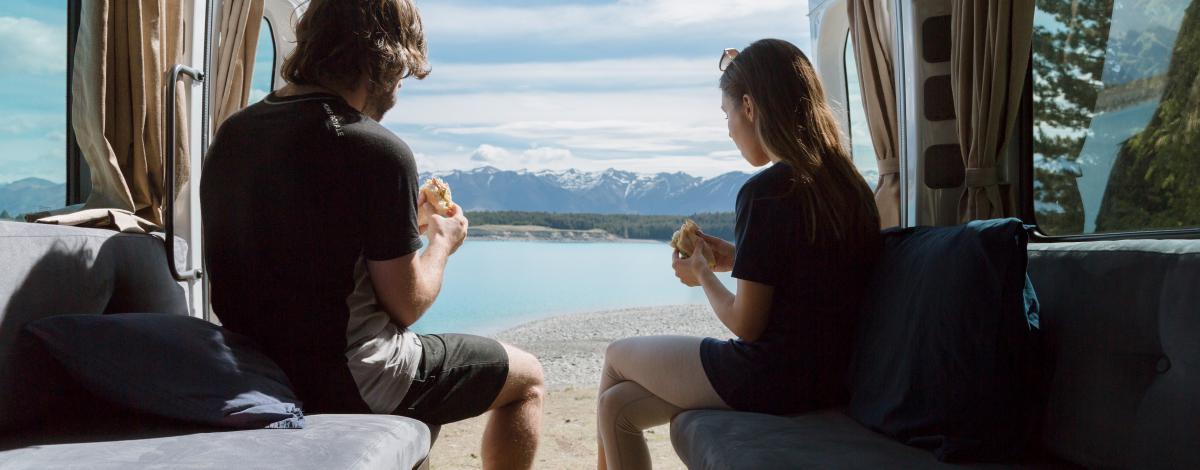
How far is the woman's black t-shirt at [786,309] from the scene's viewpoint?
77.5 inches

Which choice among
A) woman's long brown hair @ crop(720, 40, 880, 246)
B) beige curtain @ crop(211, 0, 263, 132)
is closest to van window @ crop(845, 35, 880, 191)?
woman's long brown hair @ crop(720, 40, 880, 246)

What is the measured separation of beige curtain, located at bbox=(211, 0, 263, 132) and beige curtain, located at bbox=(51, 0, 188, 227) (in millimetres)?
558

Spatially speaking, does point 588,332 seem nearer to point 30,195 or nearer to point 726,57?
point 30,195

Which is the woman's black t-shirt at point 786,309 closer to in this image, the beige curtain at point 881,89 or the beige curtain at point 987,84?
the beige curtain at point 987,84

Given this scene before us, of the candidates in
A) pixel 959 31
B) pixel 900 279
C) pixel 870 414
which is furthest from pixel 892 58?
pixel 870 414

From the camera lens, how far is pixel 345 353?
188 cm

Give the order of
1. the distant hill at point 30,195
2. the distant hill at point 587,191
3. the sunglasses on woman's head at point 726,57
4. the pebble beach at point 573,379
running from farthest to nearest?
1. the distant hill at point 587,191
2. the pebble beach at point 573,379
3. the distant hill at point 30,195
4. the sunglasses on woman's head at point 726,57

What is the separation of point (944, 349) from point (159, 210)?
2.27 m

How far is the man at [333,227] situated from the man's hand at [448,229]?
0.16 m

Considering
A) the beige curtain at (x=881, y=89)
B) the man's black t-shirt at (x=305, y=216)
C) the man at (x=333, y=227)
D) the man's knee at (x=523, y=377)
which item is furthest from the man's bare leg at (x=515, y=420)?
the beige curtain at (x=881, y=89)

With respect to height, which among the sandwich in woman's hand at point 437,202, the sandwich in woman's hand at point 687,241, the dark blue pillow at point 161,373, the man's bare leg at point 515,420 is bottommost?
the man's bare leg at point 515,420

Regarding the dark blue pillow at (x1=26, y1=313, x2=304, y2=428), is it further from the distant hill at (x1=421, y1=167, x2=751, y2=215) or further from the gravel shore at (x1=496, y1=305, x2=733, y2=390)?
the distant hill at (x1=421, y1=167, x2=751, y2=215)

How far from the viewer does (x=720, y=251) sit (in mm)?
2438

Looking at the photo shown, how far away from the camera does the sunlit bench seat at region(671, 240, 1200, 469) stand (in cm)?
150
